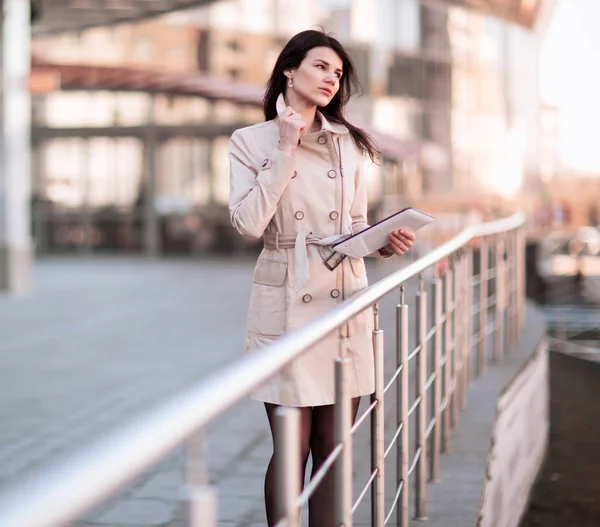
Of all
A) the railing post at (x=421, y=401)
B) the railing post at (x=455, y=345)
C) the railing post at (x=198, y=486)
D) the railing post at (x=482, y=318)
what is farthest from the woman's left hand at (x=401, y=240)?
the railing post at (x=482, y=318)

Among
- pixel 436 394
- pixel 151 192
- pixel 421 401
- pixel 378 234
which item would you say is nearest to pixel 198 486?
pixel 378 234

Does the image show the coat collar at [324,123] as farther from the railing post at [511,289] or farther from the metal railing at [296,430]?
the railing post at [511,289]

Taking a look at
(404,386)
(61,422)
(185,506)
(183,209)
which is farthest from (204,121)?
(185,506)

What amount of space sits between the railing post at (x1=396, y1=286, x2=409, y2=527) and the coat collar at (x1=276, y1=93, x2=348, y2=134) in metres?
0.77

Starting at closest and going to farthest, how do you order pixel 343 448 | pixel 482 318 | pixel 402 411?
pixel 343 448 → pixel 402 411 → pixel 482 318

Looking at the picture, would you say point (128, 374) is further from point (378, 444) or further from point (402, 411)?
Answer: point (378, 444)

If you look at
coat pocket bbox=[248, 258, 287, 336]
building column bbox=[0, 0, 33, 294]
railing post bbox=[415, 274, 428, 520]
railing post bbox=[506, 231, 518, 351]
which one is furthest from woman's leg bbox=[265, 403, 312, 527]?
building column bbox=[0, 0, 33, 294]

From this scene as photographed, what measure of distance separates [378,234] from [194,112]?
68.9ft

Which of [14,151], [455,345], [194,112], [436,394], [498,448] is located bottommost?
[498,448]

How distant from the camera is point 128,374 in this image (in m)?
7.62

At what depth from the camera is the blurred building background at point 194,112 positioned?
23.2m

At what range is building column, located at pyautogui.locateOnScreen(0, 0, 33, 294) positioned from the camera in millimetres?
14305

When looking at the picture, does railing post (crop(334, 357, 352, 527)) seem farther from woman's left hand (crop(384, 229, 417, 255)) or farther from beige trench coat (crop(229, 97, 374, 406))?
woman's left hand (crop(384, 229, 417, 255))

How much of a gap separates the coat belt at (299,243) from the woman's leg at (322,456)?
36 cm
